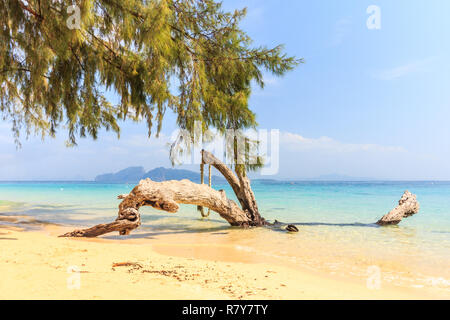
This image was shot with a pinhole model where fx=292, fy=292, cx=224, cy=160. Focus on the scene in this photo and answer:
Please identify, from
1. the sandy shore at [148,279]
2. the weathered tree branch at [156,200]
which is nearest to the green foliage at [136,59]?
the weathered tree branch at [156,200]

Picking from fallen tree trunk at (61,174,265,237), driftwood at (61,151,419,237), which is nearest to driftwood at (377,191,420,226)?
driftwood at (61,151,419,237)

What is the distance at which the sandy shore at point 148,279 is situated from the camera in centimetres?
225

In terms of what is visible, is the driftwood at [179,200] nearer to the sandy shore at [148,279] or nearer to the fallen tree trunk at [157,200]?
the fallen tree trunk at [157,200]

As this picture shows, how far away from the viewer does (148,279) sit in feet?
8.74

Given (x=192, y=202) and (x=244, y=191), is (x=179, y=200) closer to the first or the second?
(x=192, y=202)

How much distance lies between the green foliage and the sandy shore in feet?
8.49

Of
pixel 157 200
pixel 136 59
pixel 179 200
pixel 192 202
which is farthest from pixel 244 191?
pixel 136 59

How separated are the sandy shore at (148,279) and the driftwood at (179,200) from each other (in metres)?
1.23

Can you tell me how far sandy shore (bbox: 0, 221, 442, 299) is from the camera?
2248mm

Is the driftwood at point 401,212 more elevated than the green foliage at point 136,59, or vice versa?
the green foliage at point 136,59
